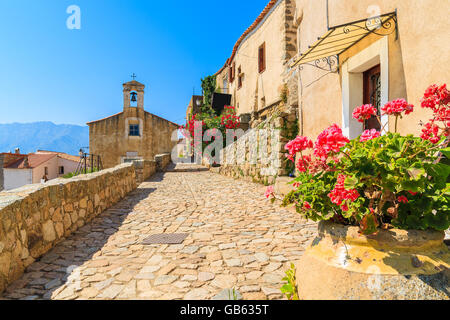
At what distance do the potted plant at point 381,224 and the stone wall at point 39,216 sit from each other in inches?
A: 101

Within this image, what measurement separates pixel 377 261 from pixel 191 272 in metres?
1.64

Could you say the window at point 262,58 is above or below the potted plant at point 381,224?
above

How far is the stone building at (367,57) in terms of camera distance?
11.0 ft

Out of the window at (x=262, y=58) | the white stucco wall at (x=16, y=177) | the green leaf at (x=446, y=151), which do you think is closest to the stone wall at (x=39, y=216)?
the green leaf at (x=446, y=151)

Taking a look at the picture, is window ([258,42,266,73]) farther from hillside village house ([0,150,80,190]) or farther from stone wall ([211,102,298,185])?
hillside village house ([0,150,80,190])

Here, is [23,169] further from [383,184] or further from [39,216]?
[383,184]

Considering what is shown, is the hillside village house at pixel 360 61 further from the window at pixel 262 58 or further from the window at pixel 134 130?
the window at pixel 134 130

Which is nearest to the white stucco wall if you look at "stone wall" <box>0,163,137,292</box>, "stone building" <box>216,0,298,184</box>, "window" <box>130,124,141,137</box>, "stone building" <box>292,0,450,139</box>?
"window" <box>130,124,141,137</box>

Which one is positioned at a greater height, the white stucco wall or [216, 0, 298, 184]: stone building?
[216, 0, 298, 184]: stone building

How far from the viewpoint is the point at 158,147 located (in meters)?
25.0

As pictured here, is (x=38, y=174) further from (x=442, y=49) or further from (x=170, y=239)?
(x=442, y=49)

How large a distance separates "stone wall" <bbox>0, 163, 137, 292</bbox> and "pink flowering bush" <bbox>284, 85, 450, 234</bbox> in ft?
8.52

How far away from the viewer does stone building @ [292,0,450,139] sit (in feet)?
11.0

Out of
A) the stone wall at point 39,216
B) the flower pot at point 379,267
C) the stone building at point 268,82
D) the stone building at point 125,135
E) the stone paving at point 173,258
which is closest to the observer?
the flower pot at point 379,267
